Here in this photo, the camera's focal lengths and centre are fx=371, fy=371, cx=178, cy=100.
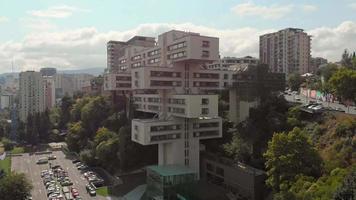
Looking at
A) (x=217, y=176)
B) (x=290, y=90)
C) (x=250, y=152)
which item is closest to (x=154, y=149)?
(x=217, y=176)

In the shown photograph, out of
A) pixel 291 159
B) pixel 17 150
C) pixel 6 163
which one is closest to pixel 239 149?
pixel 291 159

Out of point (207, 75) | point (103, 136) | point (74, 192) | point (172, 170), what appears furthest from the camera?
point (103, 136)

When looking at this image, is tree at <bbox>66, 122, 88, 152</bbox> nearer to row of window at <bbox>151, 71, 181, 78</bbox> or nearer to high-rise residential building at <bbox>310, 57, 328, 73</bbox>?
row of window at <bbox>151, 71, 181, 78</bbox>

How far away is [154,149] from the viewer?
41.8 meters

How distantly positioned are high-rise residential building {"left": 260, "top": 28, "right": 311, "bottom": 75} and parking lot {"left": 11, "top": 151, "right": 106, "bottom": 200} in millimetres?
49148

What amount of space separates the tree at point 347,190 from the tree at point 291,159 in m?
6.24

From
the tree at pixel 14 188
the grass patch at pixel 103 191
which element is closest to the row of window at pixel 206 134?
the grass patch at pixel 103 191

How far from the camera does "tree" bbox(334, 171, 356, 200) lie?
16641mm

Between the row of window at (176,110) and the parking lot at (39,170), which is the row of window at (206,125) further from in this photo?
the parking lot at (39,170)

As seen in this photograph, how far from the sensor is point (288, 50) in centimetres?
8431

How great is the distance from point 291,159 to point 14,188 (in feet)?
74.8

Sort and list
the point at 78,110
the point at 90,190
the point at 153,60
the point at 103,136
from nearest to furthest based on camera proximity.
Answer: the point at 90,190
the point at 153,60
the point at 103,136
the point at 78,110

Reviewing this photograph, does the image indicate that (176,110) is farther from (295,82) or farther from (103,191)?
(295,82)

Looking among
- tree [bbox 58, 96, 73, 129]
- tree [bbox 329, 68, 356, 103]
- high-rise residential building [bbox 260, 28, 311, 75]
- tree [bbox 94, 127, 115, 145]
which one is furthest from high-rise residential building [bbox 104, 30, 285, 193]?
high-rise residential building [bbox 260, 28, 311, 75]
